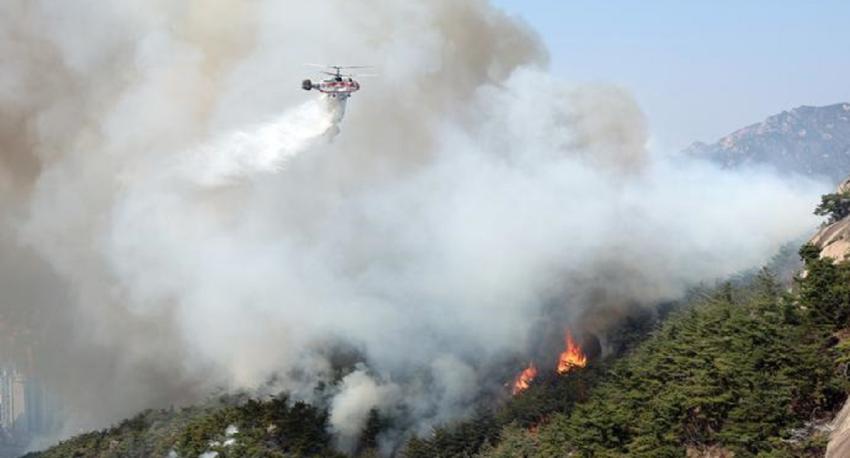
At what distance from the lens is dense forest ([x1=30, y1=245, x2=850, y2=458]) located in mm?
36500

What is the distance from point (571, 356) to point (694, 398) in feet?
111

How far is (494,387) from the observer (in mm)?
70688

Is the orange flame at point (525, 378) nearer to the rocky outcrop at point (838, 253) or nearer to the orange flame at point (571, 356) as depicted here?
the orange flame at point (571, 356)

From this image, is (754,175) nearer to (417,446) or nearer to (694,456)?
(417,446)

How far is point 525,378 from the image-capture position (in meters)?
70.9

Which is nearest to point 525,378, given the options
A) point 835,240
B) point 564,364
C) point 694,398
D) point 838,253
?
point 564,364

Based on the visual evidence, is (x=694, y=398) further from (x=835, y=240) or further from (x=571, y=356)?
(x=571, y=356)

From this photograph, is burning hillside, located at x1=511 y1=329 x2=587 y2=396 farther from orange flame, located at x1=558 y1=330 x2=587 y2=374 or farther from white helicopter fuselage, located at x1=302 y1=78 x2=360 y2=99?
white helicopter fuselage, located at x1=302 y1=78 x2=360 y2=99

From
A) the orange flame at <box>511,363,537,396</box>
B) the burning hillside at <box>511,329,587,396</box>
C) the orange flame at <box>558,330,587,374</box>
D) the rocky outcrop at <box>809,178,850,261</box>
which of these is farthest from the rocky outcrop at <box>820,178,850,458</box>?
the orange flame at <box>511,363,537,396</box>

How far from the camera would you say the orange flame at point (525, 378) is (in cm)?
6956

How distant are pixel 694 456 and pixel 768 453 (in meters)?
5.66

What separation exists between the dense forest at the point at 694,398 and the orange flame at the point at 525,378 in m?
3.89

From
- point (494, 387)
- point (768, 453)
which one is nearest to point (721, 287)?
point (494, 387)

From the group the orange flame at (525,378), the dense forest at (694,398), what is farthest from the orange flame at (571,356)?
the dense forest at (694,398)
